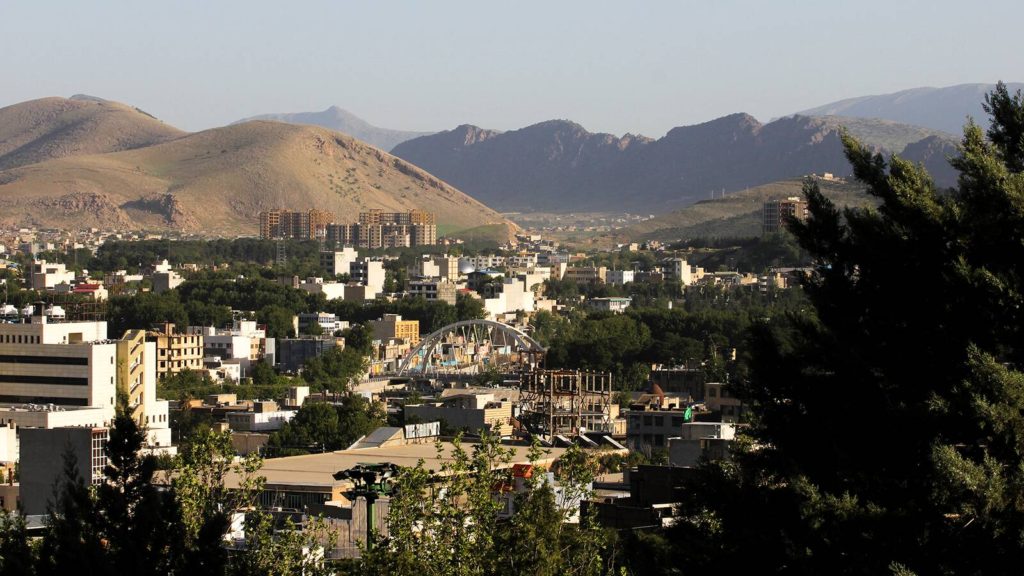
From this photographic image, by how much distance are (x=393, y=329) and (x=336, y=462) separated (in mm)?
79261

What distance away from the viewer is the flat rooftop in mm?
37938

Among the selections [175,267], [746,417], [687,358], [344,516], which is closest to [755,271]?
[175,267]

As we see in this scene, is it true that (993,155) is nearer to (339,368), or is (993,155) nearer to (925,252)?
(925,252)

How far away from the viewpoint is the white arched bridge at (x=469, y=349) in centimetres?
10350

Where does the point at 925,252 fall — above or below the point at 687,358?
above

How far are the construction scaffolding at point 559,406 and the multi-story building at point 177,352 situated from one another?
94.9 feet

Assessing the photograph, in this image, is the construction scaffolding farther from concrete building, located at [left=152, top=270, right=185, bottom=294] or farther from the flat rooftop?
concrete building, located at [left=152, top=270, right=185, bottom=294]

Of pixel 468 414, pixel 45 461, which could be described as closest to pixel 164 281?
pixel 468 414

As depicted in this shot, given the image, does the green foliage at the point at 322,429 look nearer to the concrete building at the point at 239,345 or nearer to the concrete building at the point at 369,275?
the concrete building at the point at 239,345

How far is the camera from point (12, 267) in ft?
534

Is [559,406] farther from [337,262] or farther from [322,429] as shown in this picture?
[337,262]

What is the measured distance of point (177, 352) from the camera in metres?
95.8

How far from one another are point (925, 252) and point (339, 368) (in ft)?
272

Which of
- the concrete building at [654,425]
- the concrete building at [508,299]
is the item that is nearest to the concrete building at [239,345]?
the concrete building at [508,299]
